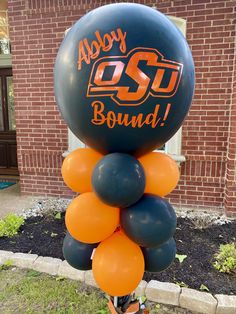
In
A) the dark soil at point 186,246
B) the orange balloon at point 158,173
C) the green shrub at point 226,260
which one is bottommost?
the dark soil at point 186,246

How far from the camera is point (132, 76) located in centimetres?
120

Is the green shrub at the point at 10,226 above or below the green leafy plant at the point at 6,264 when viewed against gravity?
above

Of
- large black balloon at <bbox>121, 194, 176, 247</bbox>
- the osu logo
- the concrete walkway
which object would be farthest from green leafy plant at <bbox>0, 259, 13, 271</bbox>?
the osu logo

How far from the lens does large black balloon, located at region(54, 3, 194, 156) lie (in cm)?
121

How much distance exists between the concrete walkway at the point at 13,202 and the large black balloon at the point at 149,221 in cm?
332

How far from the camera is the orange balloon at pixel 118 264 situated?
1421 mm

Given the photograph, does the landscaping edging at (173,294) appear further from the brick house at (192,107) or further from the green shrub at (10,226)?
the brick house at (192,107)

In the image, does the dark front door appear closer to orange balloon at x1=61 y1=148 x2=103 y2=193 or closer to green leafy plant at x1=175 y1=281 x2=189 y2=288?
green leafy plant at x1=175 y1=281 x2=189 y2=288

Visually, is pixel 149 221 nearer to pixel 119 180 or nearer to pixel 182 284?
pixel 119 180

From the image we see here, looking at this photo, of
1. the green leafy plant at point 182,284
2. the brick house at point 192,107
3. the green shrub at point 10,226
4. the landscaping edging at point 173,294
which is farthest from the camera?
the brick house at point 192,107

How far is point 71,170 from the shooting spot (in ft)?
5.08

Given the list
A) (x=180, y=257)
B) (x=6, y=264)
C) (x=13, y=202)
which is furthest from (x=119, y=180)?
(x=13, y=202)

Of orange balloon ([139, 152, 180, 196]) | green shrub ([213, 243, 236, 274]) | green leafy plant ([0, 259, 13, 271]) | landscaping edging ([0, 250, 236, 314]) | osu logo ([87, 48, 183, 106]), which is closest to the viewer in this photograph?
osu logo ([87, 48, 183, 106])

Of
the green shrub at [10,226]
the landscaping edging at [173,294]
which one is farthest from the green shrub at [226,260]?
the green shrub at [10,226]
